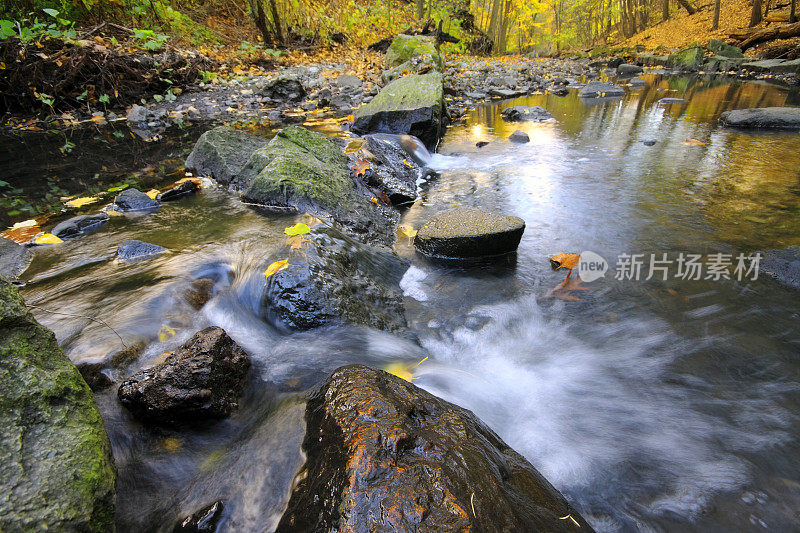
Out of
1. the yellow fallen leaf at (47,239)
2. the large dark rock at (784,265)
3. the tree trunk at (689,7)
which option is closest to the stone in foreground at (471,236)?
the large dark rock at (784,265)

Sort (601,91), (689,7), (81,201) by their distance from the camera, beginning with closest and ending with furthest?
(81,201) < (601,91) < (689,7)

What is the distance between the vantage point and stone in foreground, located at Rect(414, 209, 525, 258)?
12.2 feet

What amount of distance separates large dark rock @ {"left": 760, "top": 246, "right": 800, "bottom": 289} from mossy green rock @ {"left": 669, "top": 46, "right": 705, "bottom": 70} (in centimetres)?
2064

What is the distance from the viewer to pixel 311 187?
13.2 feet

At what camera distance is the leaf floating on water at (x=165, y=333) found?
2285mm

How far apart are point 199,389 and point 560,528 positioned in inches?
64.8

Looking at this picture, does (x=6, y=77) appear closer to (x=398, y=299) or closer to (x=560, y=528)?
(x=398, y=299)

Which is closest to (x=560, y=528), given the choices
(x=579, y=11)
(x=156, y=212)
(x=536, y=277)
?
(x=536, y=277)

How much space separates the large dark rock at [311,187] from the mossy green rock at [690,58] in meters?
21.5

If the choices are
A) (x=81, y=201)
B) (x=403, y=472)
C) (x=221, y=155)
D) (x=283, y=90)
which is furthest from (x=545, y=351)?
(x=283, y=90)

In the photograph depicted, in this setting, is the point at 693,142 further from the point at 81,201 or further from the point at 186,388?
the point at 81,201

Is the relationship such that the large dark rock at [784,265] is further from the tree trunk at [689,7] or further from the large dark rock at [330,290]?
the tree trunk at [689,7]

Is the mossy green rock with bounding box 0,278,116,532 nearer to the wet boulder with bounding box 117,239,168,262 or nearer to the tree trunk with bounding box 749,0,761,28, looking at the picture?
the wet boulder with bounding box 117,239,168,262

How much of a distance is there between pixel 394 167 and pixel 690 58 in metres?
20.8
